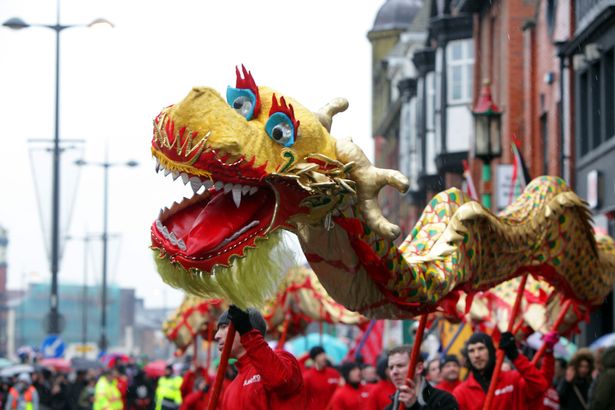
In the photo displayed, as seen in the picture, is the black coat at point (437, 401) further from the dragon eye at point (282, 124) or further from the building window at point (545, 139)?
the building window at point (545, 139)

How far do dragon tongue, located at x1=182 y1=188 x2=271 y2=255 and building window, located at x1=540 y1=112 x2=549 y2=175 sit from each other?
81.0ft

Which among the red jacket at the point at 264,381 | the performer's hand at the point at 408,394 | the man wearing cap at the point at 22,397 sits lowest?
the man wearing cap at the point at 22,397

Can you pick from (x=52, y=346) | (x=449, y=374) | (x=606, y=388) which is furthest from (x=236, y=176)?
(x=52, y=346)

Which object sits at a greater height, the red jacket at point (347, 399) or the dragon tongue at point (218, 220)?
the dragon tongue at point (218, 220)

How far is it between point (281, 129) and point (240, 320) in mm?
1289

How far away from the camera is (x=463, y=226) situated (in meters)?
9.94

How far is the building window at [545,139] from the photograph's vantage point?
3222cm

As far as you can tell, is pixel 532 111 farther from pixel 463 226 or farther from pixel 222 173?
pixel 222 173

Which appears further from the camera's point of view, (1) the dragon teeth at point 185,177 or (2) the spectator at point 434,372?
(2) the spectator at point 434,372

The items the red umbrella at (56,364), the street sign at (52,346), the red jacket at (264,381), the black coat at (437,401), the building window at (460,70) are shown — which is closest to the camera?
the red jacket at (264,381)

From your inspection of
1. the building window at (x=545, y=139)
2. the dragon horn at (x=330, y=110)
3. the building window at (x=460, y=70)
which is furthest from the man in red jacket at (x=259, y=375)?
the building window at (x=460, y=70)

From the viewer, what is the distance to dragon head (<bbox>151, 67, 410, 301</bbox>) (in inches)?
300

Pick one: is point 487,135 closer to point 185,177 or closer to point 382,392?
point 382,392

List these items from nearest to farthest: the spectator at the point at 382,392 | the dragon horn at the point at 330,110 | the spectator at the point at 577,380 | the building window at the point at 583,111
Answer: the dragon horn at the point at 330,110 < the spectator at the point at 382,392 < the spectator at the point at 577,380 < the building window at the point at 583,111
